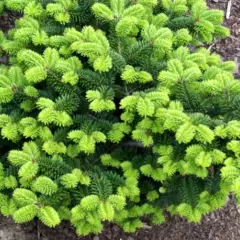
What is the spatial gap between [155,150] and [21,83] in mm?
1136

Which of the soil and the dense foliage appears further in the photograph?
the soil

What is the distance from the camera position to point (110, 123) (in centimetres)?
313

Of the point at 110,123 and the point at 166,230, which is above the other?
the point at 110,123

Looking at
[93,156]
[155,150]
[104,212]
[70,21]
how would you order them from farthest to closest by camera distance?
[70,21] < [93,156] < [155,150] < [104,212]

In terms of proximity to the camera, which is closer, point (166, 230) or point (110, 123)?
point (110, 123)

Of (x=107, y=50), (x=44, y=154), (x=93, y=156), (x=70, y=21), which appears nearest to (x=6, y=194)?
(x=44, y=154)

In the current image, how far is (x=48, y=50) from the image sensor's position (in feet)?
9.98

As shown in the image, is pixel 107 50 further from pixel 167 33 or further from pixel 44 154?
pixel 44 154

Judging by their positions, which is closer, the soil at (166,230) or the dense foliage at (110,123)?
the dense foliage at (110,123)

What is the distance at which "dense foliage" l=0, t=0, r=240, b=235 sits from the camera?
280 centimetres

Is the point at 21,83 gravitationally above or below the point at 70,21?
below

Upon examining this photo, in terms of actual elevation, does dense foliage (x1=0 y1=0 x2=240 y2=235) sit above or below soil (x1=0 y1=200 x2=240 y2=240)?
above

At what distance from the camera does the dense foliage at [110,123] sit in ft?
9.19

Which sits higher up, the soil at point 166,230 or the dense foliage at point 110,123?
the dense foliage at point 110,123
